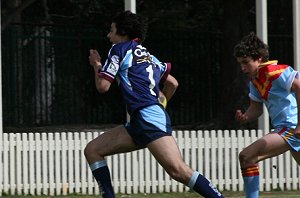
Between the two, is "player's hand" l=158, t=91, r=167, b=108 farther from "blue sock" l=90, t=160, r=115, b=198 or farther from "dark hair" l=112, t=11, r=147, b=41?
"blue sock" l=90, t=160, r=115, b=198

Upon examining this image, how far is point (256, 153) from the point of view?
8.42 meters

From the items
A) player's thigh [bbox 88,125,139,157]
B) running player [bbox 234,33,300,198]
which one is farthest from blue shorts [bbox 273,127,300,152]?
player's thigh [bbox 88,125,139,157]

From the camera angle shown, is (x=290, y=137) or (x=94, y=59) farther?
(x=290, y=137)

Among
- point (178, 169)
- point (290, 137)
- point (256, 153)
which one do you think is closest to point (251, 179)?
point (256, 153)

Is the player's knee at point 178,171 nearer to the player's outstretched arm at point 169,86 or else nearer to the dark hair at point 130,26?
the player's outstretched arm at point 169,86

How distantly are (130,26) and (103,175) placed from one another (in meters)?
1.33

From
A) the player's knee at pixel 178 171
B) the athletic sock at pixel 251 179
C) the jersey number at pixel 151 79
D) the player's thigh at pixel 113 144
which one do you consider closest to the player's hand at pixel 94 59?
the jersey number at pixel 151 79

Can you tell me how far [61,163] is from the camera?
40.7ft

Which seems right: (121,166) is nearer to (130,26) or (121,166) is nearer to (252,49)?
(252,49)

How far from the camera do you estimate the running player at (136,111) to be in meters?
7.90

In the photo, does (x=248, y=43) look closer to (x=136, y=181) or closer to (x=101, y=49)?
(x=136, y=181)

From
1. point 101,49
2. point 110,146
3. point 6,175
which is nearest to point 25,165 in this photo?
point 6,175

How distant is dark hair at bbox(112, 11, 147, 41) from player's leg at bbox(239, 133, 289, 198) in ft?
4.76

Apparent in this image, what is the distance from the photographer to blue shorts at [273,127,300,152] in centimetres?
841
